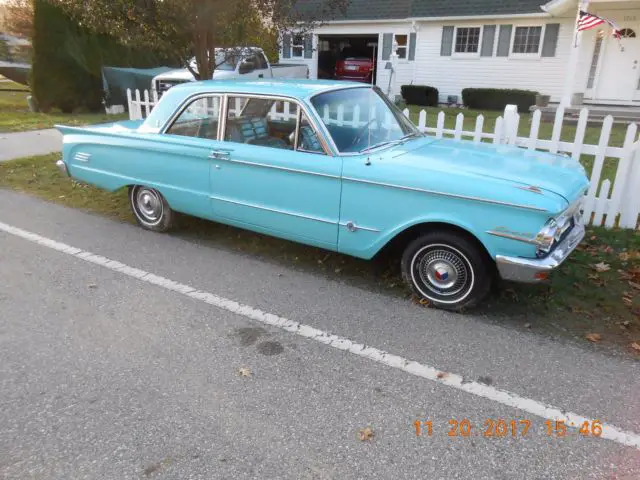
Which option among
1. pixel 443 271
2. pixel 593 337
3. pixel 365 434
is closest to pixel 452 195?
pixel 443 271

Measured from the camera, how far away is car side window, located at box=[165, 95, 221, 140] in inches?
199

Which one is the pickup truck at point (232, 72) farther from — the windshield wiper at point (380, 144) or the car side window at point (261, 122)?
the windshield wiper at point (380, 144)

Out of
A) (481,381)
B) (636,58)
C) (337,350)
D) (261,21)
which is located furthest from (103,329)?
(636,58)

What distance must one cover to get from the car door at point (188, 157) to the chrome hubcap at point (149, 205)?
0.25 metres

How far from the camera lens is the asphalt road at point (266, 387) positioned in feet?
8.40

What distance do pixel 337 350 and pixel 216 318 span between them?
3.37 ft

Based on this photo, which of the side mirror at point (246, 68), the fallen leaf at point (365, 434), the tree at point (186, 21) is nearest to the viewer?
the fallen leaf at point (365, 434)

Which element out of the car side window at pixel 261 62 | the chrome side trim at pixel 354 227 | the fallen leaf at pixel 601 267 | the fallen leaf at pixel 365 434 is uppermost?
the car side window at pixel 261 62

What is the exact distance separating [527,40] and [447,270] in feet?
55.9

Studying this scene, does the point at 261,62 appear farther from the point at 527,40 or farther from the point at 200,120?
the point at 200,120

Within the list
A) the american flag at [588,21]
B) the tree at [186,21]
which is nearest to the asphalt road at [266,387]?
the tree at [186,21]

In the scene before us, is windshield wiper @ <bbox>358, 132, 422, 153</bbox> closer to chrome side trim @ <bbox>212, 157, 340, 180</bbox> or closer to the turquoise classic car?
the turquoise classic car

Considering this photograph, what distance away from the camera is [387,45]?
22.3 m

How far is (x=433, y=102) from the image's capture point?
64.1ft
